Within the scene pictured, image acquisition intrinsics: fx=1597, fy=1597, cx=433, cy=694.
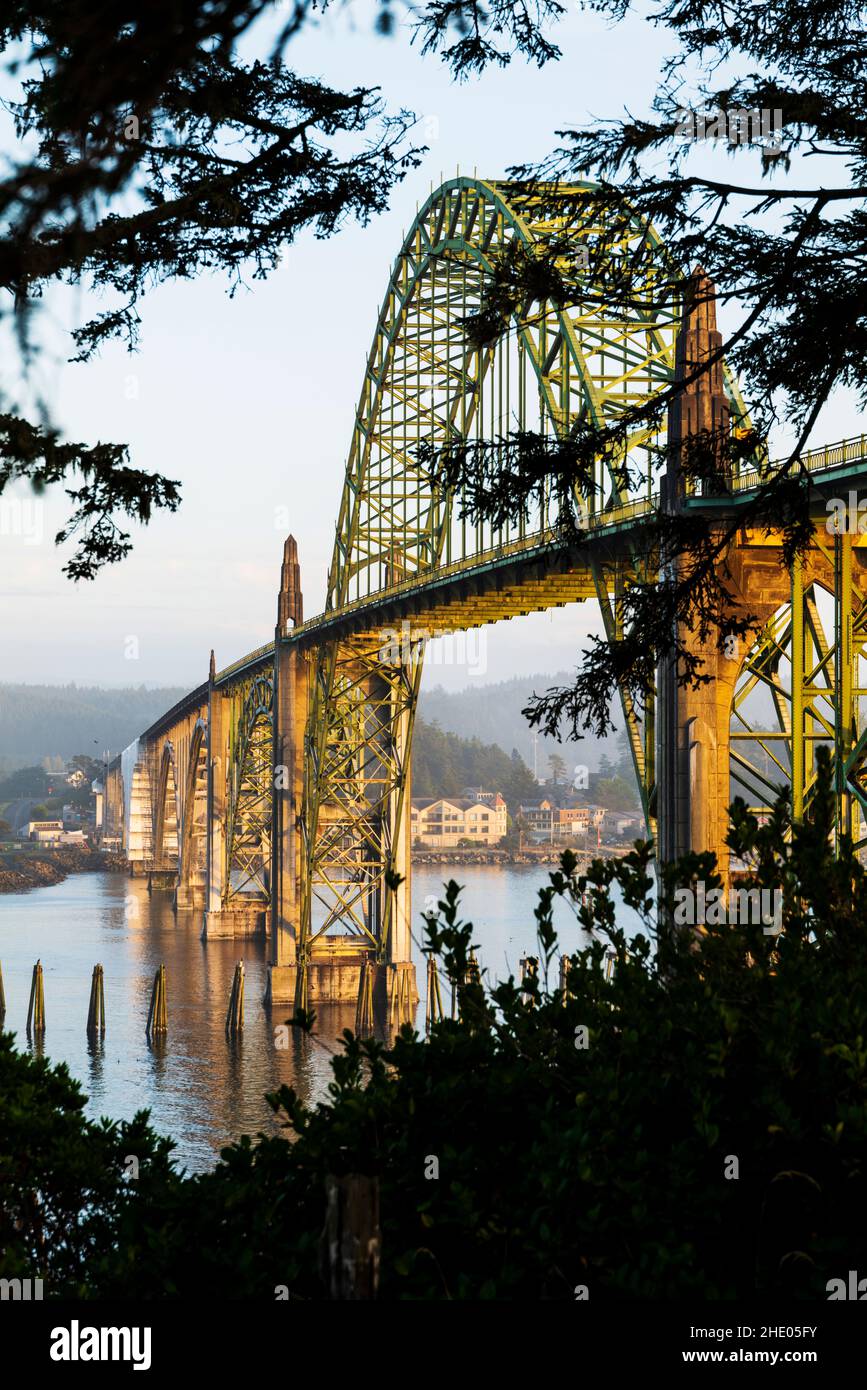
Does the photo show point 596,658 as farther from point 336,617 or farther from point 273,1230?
point 336,617

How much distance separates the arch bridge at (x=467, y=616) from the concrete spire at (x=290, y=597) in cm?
10

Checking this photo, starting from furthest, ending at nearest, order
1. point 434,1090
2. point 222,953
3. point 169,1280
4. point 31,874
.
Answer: point 31,874 < point 222,953 < point 434,1090 < point 169,1280

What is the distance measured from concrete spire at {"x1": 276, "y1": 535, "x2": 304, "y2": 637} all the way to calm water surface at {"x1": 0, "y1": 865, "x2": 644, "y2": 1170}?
14302 millimetres

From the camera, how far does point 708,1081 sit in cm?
721

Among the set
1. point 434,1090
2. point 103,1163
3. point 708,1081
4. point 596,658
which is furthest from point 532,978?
point 103,1163

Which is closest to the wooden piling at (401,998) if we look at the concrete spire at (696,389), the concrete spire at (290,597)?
the concrete spire at (290,597)

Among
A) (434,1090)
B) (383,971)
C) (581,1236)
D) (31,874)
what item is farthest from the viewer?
(31,874)

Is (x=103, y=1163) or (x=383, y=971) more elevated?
(x=103, y=1163)

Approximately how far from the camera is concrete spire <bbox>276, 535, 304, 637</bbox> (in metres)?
69.2

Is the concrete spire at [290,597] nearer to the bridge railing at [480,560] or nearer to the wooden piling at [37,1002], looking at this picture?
the bridge railing at [480,560]

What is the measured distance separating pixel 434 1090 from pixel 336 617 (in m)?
52.9

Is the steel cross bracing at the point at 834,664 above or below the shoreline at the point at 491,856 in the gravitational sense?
above

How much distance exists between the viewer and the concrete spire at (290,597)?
227 ft
